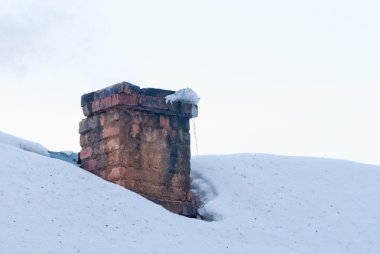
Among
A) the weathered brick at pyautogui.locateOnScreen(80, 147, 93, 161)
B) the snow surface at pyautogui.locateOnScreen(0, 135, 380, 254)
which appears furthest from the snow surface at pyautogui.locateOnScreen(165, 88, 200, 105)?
the weathered brick at pyautogui.locateOnScreen(80, 147, 93, 161)

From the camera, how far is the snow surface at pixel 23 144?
26.5 m

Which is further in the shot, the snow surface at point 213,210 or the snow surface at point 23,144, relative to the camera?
the snow surface at point 23,144

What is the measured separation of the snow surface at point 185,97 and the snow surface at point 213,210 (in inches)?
86.8

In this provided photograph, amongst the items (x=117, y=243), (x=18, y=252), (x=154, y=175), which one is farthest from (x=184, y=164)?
(x=18, y=252)

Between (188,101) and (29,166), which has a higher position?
(188,101)

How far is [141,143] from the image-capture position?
1008 inches

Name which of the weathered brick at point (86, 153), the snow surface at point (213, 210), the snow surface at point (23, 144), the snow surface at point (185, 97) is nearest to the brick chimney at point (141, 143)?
the weathered brick at point (86, 153)

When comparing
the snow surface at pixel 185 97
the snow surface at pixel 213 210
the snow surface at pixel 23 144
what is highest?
the snow surface at pixel 185 97

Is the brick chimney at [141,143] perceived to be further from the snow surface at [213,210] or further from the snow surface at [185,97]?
the snow surface at [213,210]

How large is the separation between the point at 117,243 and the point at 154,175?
4524 mm

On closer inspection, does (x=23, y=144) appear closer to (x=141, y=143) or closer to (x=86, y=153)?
(x=86, y=153)

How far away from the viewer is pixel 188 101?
88.0ft

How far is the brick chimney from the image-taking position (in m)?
25.4

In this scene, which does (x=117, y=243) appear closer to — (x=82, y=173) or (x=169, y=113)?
(x=82, y=173)
